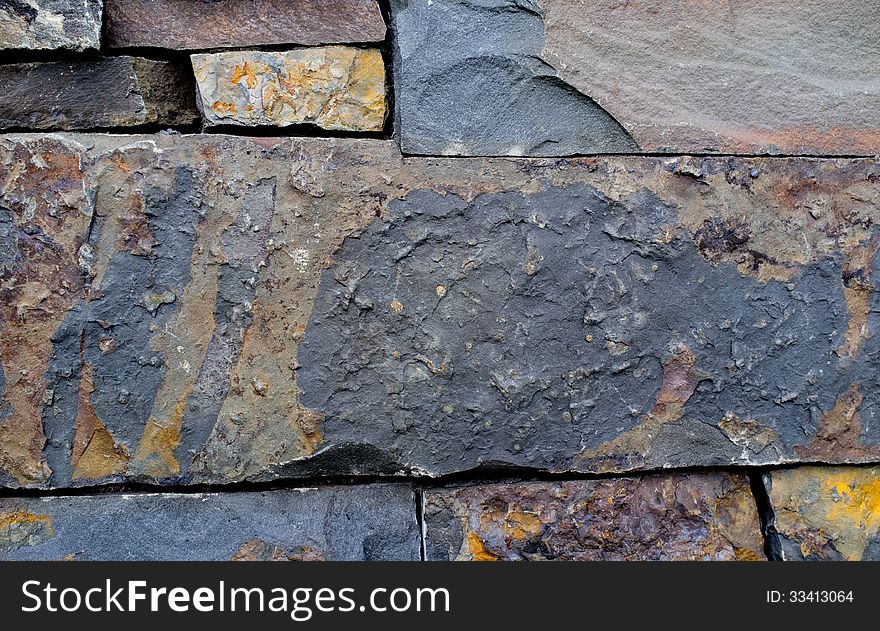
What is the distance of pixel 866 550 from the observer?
4.61ft

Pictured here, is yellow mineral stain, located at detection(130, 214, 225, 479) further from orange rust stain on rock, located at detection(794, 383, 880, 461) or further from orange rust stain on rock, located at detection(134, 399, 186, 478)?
orange rust stain on rock, located at detection(794, 383, 880, 461)

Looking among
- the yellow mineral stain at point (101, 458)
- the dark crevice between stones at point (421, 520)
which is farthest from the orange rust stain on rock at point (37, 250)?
the dark crevice between stones at point (421, 520)

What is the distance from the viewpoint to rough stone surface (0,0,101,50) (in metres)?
1.24

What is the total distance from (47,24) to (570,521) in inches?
49.7

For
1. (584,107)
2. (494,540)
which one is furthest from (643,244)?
(494,540)

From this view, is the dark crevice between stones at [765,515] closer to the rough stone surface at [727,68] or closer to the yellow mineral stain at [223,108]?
the rough stone surface at [727,68]

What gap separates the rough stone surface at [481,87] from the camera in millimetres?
1308

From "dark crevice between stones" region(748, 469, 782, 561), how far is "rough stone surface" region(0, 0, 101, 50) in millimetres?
1444

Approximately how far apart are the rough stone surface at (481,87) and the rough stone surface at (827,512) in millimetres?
715

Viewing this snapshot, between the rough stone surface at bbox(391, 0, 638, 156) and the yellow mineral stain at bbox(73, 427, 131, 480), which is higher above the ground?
the rough stone surface at bbox(391, 0, 638, 156)

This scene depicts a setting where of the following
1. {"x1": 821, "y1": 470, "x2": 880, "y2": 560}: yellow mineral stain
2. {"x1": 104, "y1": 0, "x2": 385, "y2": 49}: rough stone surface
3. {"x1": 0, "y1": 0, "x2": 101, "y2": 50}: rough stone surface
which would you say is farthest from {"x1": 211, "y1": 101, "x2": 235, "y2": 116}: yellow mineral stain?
{"x1": 821, "y1": 470, "x2": 880, "y2": 560}: yellow mineral stain

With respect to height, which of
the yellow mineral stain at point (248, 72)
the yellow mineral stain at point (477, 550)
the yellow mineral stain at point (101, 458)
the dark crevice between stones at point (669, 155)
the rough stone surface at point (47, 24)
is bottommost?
the yellow mineral stain at point (477, 550)

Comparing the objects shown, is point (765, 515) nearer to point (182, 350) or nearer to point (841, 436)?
point (841, 436)

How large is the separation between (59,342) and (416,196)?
2.14ft
